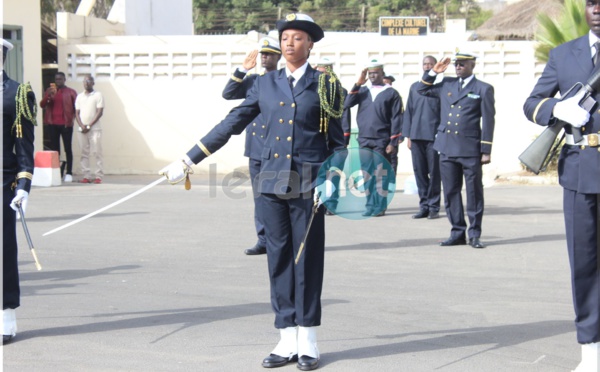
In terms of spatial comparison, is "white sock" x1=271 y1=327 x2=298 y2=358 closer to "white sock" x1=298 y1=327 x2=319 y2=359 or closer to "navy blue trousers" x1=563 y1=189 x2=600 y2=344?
"white sock" x1=298 y1=327 x2=319 y2=359

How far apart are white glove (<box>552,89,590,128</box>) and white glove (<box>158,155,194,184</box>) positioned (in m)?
2.21

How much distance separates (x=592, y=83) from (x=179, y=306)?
3.67 metres

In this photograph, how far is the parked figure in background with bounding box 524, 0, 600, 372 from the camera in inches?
203

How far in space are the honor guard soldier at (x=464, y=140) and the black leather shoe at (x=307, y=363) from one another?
197 inches

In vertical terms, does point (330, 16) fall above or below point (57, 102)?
above

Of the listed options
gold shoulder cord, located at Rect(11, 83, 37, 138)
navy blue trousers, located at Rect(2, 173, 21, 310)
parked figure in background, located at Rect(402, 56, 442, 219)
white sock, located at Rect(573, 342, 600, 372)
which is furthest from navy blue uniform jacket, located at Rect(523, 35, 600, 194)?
parked figure in background, located at Rect(402, 56, 442, 219)

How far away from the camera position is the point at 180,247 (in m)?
10.2

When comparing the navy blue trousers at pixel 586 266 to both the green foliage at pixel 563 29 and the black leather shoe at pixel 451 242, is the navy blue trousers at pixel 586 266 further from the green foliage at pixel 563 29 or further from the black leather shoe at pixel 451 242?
the green foliage at pixel 563 29

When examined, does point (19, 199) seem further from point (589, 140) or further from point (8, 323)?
point (589, 140)

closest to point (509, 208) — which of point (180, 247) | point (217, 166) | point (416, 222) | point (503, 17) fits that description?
Result: point (416, 222)

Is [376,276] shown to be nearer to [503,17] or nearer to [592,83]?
[592,83]

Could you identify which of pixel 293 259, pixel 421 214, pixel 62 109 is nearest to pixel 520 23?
pixel 62 109

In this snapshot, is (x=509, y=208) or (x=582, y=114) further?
(x=509, y=208)

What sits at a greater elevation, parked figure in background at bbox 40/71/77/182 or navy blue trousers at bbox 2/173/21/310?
parked figure in background at bbox 40/71/77/182
